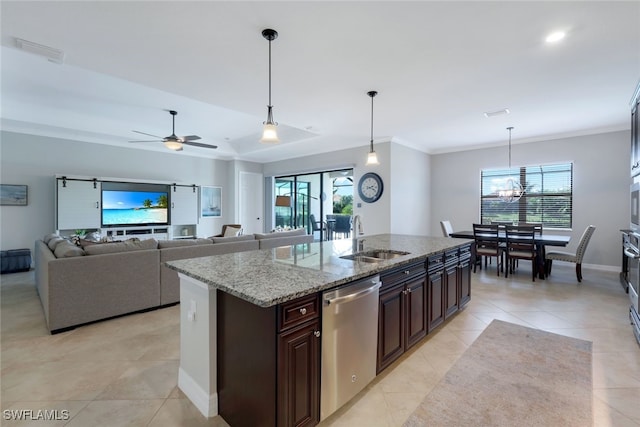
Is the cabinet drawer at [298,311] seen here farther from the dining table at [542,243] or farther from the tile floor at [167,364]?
the dining table at [542,243]

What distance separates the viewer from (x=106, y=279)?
3.15 m

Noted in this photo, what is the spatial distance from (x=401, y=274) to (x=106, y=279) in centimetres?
315

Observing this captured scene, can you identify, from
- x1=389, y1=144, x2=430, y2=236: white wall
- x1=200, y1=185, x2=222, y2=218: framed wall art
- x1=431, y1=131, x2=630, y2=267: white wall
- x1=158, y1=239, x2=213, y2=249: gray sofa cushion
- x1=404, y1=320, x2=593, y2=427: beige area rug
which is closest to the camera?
x1=404, y1=320, x2=593, y2=427: beige area rug

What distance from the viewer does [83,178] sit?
5.94 meters

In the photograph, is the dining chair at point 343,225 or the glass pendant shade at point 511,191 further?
the dining chair at point 343,225

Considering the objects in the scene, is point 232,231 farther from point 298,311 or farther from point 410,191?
point 298,311

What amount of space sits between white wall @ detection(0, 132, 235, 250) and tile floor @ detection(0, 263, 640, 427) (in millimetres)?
2386

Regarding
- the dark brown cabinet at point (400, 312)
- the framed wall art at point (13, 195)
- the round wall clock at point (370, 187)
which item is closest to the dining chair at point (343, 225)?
the round wall clock at point (370, 187)

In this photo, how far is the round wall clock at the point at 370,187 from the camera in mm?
6156

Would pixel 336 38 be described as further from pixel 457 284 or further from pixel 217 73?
pixel 457 284

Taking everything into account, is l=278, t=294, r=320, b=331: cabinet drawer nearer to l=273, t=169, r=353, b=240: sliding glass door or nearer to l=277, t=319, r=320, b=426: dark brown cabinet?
l=277, t=319, r=320, b=426: dark brown cabinet

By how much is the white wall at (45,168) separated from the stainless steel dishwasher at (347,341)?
22.7 ft

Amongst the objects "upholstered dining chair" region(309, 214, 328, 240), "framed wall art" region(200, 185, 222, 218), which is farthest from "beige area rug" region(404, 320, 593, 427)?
"framed wall art" region(200, 185, 222, 218)

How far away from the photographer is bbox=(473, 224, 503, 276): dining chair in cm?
508
